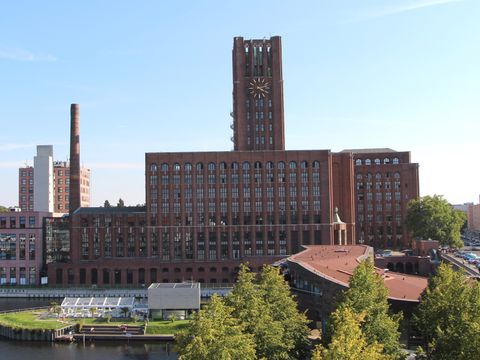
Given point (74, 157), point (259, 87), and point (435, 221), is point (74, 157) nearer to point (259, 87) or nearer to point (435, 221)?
point (259, 87)

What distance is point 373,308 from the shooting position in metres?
50.2

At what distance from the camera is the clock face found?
153000mm

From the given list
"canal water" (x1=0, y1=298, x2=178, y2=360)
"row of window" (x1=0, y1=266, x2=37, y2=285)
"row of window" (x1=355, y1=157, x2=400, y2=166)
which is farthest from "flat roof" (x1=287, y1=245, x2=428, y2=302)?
"row of window" (x1=355, y1=157, x2=400, y2=166)

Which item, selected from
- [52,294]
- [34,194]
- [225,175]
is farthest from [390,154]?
[34,194]

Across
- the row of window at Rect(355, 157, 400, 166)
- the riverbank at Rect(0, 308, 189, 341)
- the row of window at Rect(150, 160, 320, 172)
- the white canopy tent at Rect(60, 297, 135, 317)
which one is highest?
the row of window at Rect(355, 157, 400, 166)

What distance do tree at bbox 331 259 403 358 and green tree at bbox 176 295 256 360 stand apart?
805 cm

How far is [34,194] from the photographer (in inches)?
7815

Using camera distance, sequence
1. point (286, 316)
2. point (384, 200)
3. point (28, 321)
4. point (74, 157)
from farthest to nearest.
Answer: point (384, 200)
point (74, 157)
point (28, 321)
point (286, 316)

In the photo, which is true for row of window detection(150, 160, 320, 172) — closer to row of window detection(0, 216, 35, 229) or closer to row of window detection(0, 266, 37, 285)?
row of window detection(0, 216, 35, 229)

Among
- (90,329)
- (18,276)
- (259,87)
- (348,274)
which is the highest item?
(259,87)

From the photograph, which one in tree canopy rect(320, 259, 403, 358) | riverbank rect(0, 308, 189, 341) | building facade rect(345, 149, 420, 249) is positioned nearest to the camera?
tree canopy rect(320, 259, 403, 358)

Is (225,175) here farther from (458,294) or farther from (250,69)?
(458,294)

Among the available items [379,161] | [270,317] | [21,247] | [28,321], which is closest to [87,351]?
[28,321]

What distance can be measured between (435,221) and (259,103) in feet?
172
